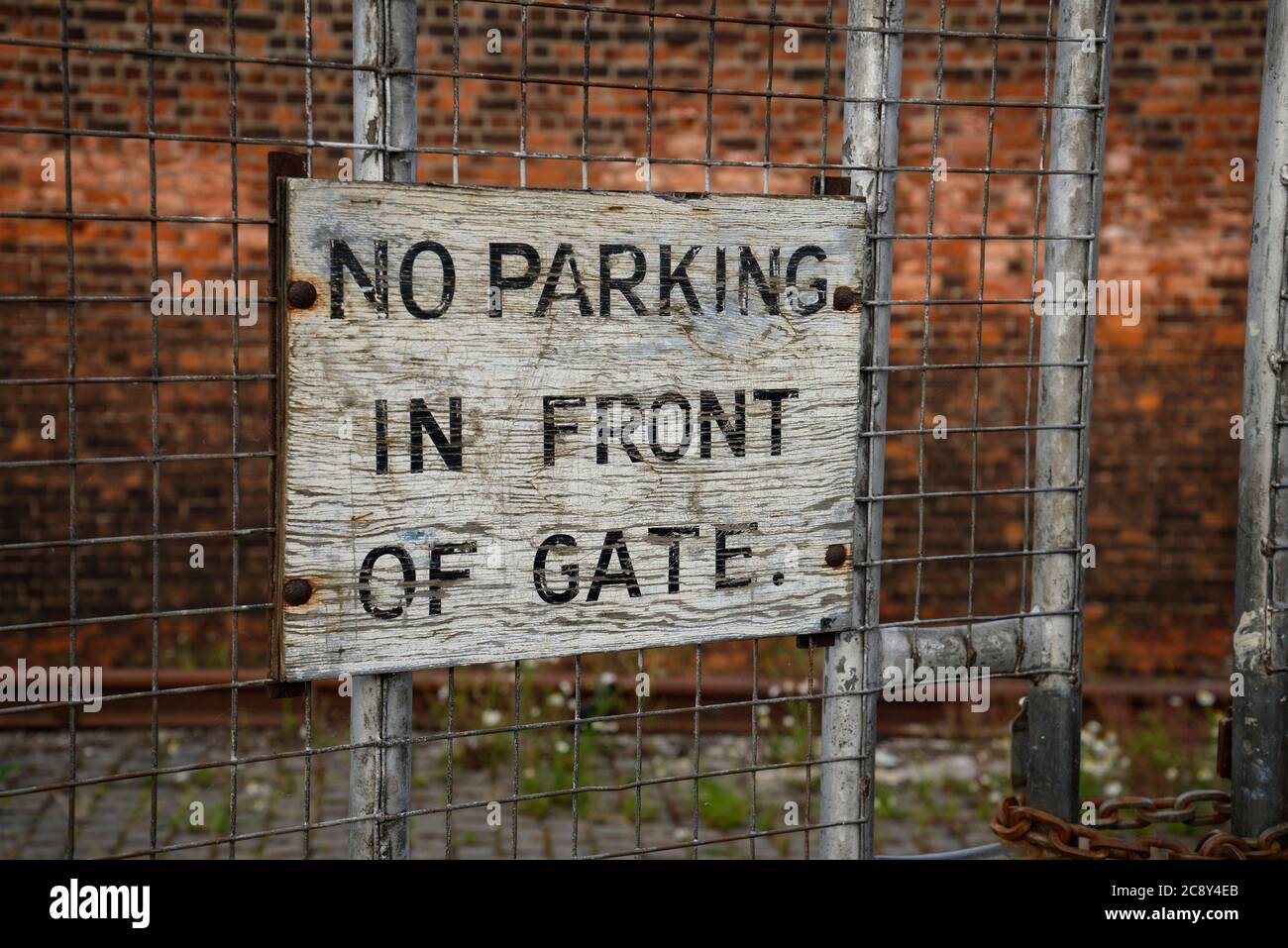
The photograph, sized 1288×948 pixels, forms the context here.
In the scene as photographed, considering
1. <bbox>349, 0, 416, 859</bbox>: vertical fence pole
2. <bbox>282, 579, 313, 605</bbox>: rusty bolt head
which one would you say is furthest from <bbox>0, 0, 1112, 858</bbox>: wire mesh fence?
<bbox>282, 579, 313, 605</bbox>: rusty bolt head

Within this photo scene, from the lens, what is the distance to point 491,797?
5480mm

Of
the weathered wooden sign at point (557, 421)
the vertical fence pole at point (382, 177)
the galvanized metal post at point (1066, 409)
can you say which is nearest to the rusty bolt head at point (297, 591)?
the weathered wooden sign at point (557, 421)

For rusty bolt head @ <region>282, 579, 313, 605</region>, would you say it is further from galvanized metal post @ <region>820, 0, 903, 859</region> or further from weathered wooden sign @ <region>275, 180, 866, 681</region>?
galvanized metal post @ <region>820, 0, 903, 859</region>

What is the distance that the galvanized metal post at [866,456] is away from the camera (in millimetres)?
2740

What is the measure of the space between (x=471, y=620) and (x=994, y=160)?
17.3ft

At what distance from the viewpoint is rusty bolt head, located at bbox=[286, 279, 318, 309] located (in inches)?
90.4

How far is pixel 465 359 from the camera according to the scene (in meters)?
2.43

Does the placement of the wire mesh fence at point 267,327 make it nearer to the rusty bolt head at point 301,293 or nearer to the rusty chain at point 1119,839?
the rusty chain at point 1119,839

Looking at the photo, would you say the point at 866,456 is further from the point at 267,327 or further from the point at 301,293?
the point at 267,327

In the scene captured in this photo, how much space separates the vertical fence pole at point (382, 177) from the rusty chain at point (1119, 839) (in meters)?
1.43

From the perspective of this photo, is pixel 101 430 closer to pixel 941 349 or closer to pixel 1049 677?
pixel 941 349

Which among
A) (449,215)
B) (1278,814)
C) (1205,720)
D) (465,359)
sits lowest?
(1205,720)

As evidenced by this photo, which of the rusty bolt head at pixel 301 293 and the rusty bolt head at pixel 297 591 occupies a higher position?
the rusty bolt head at pixel 301 293
